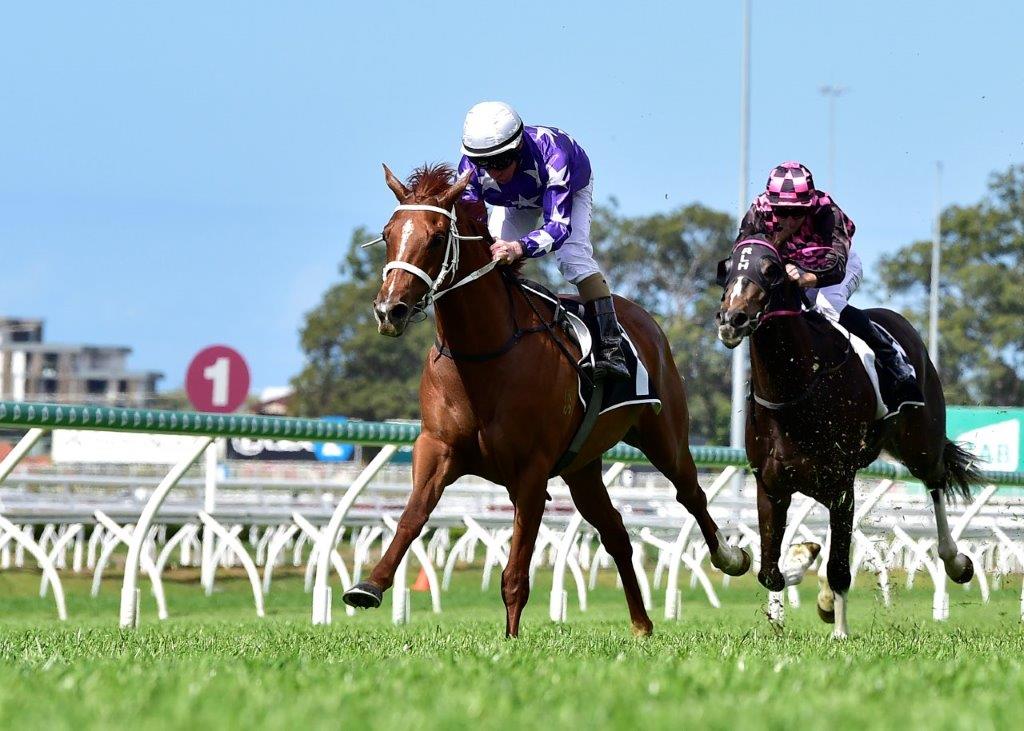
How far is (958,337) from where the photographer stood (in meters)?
45.5

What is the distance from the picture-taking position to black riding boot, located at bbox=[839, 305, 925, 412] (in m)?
7.32

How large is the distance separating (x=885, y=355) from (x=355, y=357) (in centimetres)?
4841

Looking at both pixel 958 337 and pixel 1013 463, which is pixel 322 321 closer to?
pixel 958 337

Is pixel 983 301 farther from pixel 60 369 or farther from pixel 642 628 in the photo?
pixel 60 369

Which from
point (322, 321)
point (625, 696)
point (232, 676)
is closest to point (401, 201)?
point (232, 676)

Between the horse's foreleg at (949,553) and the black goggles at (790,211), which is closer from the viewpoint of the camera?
the black goggles at (790,211)

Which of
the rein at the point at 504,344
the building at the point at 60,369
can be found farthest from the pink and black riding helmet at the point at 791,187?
the building at the point at 60,369

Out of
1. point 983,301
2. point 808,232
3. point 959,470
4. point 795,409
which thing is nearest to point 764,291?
point 795,409

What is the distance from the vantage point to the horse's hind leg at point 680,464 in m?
7.11

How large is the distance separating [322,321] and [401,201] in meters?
50.5

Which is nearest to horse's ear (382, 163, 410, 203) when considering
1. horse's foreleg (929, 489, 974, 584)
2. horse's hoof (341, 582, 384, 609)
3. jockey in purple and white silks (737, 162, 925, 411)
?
horse's hoof (341, 582, 384, 609)

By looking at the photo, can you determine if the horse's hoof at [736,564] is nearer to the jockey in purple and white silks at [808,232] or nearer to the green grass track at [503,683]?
the jockey in purple and white silks at [808,232]

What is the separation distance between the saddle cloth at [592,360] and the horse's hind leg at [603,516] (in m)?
0.45

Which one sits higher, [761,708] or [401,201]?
[401,201]
